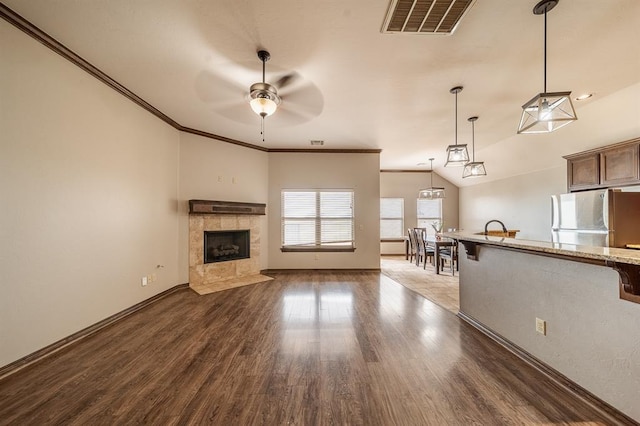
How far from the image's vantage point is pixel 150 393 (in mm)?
1783

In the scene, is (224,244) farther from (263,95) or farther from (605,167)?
(605,167)

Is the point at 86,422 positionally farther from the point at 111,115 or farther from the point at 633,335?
the point at 633,335

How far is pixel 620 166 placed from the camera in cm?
360

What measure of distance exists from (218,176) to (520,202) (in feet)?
23.6

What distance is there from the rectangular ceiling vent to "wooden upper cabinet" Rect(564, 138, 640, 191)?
12.1 ft

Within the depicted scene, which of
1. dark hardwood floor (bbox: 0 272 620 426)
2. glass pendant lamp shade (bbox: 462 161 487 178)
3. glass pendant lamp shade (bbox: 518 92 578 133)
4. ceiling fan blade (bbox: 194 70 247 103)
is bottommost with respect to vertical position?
dark hardwood floor (bbox: 0 272 620 426)

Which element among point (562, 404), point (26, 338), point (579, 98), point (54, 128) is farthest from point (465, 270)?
point (54, 128)

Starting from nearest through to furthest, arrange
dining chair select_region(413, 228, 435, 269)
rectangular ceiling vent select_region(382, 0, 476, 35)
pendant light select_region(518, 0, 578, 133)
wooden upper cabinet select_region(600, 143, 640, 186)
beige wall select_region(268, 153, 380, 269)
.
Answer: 1. rectangular ceiling vent select_region(382, 0, 476, 35)
2. pendant light select_region(518, 0, 578, 133)
3. wooden upper cabinet select_region(600, 143, 640, 186)
4. beige wall select_region(268, 153, 380, 269)
5. dining chair select_region(413, 228, 435, 269)

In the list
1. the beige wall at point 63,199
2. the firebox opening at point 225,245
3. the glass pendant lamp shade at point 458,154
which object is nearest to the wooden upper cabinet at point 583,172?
the glass pendant lamp shade at point 458,154

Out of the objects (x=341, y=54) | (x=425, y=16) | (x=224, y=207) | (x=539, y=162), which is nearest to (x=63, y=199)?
(x=224, y=207)

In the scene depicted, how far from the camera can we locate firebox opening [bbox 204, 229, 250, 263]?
190 inches

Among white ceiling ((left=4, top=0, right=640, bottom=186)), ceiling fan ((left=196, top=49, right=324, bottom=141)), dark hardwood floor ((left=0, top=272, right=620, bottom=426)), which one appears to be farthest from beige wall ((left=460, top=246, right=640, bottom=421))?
ceiling fan ((left=196, top=49, right=324, bottom=141))

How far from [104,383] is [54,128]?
231cm

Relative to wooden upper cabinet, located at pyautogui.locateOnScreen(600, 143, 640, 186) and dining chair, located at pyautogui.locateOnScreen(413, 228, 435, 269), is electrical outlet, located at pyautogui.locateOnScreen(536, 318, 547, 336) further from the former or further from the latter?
dining chair, located at pyautogui.locateOnScreen(413, 228, 435, 269)
